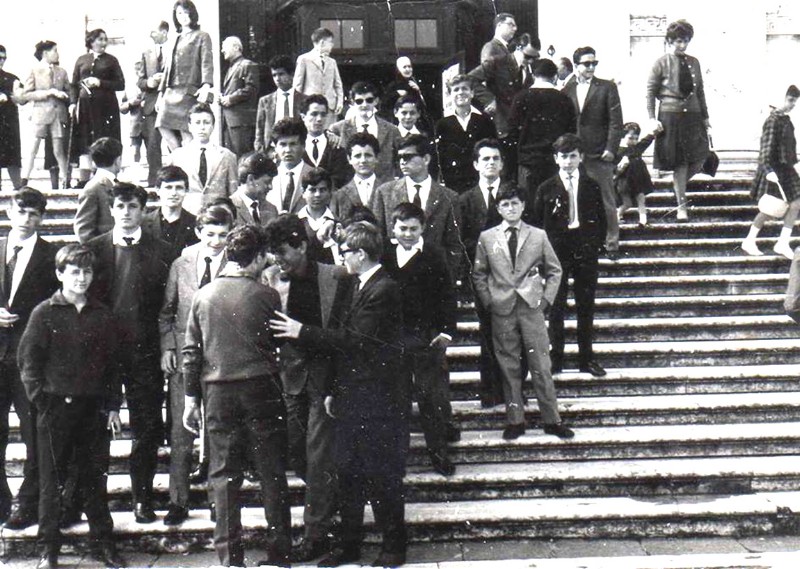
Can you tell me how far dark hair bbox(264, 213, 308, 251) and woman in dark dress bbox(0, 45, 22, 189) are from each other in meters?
6.25

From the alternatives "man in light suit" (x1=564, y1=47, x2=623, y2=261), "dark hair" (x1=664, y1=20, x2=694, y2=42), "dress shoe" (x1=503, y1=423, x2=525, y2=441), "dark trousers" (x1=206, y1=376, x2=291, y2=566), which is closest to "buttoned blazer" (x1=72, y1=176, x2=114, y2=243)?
"dark trousers" (x1=206, y1=376, x2=291, y2=566)

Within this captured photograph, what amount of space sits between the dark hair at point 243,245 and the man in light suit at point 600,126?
5098 millimetres

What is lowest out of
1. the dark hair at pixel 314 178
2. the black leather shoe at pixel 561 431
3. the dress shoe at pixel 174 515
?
the dress shoe at pixel 174 515

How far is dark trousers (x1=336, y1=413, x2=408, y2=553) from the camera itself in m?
6.61

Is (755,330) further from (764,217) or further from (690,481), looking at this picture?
(690,481)

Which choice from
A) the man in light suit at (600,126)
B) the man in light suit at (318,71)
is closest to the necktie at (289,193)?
the man in light suit at (318,71)

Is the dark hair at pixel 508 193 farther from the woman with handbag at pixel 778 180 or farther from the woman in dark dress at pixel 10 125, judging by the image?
the woman in dark dress at pixel 10 125

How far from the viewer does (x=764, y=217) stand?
10852mm

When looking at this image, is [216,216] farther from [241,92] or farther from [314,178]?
[241,92]

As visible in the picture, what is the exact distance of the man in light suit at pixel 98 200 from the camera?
311 inches

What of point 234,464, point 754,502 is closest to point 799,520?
point 754,502

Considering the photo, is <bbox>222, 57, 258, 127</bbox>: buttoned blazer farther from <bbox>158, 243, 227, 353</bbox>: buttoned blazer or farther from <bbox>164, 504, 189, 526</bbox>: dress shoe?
<bbox>164, 504, 189, 526</bbox>: dress shoe

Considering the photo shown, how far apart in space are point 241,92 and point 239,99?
0.08 metres

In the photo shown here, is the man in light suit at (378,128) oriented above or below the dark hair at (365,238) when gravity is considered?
above
